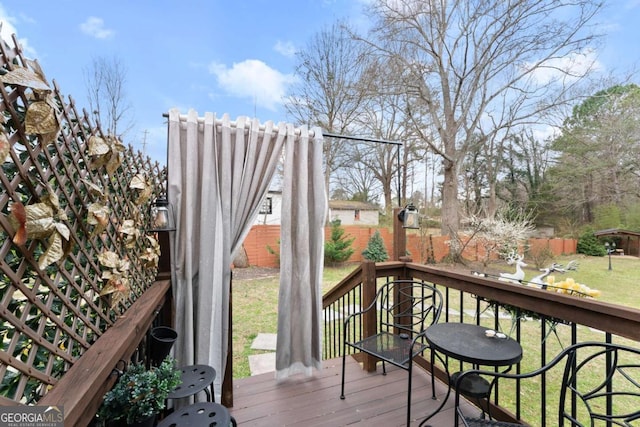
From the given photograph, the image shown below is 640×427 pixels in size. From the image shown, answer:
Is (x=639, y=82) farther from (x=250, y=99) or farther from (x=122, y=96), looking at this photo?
(x=122, y=96)

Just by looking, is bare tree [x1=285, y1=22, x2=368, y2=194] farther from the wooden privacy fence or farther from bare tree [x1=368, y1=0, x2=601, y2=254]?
the wooden privacy fence

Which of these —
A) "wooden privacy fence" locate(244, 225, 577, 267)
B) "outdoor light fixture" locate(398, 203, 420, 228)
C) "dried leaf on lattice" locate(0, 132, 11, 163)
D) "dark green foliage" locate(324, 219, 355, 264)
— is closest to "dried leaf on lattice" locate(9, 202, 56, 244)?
"dried leaf on lattice" locate(0, 132, 11, 163)

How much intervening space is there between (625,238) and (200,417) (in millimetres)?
16704

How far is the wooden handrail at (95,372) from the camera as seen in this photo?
699 mm

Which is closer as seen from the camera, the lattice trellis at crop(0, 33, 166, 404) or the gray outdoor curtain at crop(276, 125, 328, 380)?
the lattice trellis at crop(0, 33, 166, 404)

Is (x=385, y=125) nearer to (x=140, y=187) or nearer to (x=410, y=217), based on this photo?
(x=410, y=217)

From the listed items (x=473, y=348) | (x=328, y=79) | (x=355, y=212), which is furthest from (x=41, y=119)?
(x=355, y=212)

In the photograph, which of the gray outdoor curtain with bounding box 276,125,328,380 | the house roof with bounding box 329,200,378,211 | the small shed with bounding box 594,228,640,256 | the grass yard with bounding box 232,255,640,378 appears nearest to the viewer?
the gray outdoor curtain with bounding box 276,125,328,380

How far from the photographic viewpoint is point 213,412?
44.2 inches

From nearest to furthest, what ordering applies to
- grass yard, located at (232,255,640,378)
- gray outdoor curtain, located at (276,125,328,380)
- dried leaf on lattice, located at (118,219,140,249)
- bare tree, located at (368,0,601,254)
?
dried leaf on lattice, located at (118,219,140,249)
gray outdoor curtain, located at (276,125,328,380)
grass yard, located at (232,255,640,378)
bare tree, located at (368,0,601,254)

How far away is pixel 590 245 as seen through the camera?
11609 mm

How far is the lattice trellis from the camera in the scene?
69cm

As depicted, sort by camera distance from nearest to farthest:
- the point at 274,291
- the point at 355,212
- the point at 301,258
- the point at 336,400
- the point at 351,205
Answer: the point at 336,400 → the point at 301,258 → the point at 274,291 → the point at 351,205 → the point at 355,212

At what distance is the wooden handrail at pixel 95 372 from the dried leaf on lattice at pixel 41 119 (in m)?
0.69
